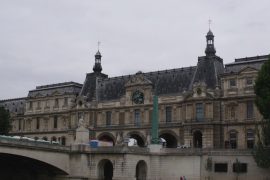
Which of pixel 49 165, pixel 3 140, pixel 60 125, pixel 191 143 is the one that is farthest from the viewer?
pixel 60 125

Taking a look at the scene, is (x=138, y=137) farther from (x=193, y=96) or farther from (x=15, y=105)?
(x=15, y=105)

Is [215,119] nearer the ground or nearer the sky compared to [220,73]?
nearer the ground

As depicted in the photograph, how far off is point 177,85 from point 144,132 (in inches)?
383

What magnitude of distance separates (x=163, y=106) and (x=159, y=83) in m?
5.35

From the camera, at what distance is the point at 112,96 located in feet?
301

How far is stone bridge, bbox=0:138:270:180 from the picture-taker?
66.2m

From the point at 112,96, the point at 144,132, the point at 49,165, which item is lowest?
the point at 49,165

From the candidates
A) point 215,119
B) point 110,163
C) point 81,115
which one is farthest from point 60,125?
point 215,119

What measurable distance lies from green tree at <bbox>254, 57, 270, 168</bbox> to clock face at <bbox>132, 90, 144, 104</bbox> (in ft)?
89.6

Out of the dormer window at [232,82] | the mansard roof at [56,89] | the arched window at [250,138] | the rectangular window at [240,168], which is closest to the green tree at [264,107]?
the rectangular window at [240,168]

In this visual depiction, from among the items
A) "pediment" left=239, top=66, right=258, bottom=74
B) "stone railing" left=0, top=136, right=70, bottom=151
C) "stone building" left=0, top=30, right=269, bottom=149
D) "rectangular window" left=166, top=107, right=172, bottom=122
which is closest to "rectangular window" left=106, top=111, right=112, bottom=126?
"stone building" left=0, top=30, right=269, bottom=149

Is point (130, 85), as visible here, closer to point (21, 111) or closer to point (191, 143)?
point (191, 143)

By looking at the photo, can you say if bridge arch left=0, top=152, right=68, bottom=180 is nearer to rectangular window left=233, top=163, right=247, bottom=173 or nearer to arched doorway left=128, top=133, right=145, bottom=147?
arched doorway left=128, top=133, right=145, bottom=147

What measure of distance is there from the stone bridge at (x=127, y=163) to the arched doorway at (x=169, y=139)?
1182cm
